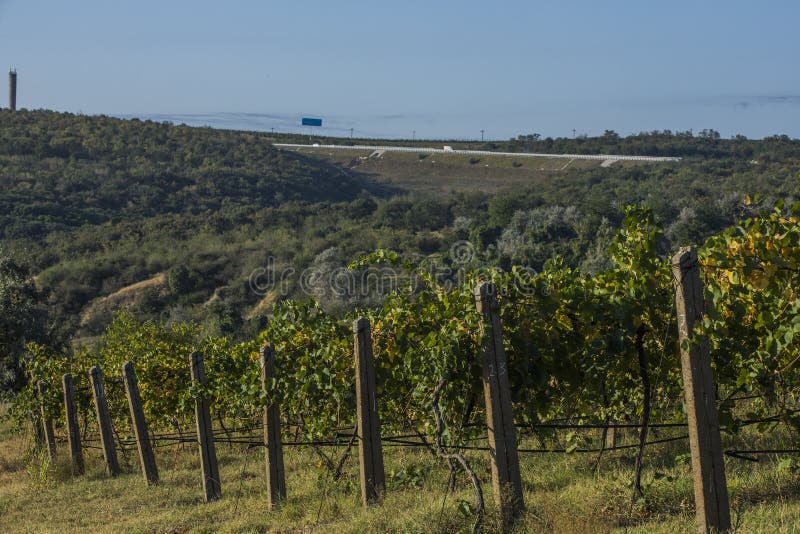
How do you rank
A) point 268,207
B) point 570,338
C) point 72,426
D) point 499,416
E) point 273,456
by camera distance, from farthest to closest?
point 268,207 → point 72,426 → point 273,456 → point 570,338 → point 499,416

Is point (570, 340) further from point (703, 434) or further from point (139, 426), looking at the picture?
point (139, 426)

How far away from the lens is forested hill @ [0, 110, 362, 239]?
49406mm

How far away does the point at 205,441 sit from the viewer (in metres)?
7.69

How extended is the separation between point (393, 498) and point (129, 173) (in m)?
55.3

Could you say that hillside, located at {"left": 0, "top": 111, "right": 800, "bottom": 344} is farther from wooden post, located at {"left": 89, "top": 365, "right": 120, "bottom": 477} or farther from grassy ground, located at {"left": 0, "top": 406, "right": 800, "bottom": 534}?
wooden post, located at {"left": 89, "top": 365, "right": 120, "bottom": 477}

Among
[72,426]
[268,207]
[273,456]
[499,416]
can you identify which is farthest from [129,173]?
[499,416]

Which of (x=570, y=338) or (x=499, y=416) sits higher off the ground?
(x=570, y=338)

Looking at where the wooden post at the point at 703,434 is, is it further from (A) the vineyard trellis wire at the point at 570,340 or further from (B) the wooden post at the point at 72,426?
(B) the wooden post at the point at 72,426

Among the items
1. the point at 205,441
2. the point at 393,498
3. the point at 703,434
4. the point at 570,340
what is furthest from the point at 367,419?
the point at 205,441

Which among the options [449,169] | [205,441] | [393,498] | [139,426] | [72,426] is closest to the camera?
[393,498]

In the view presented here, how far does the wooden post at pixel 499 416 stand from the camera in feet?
15.2

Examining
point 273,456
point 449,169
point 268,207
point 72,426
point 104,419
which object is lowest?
point 72,426

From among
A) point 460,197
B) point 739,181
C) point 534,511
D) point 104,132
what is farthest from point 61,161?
point 534,511

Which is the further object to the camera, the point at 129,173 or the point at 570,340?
the point at 129,173
